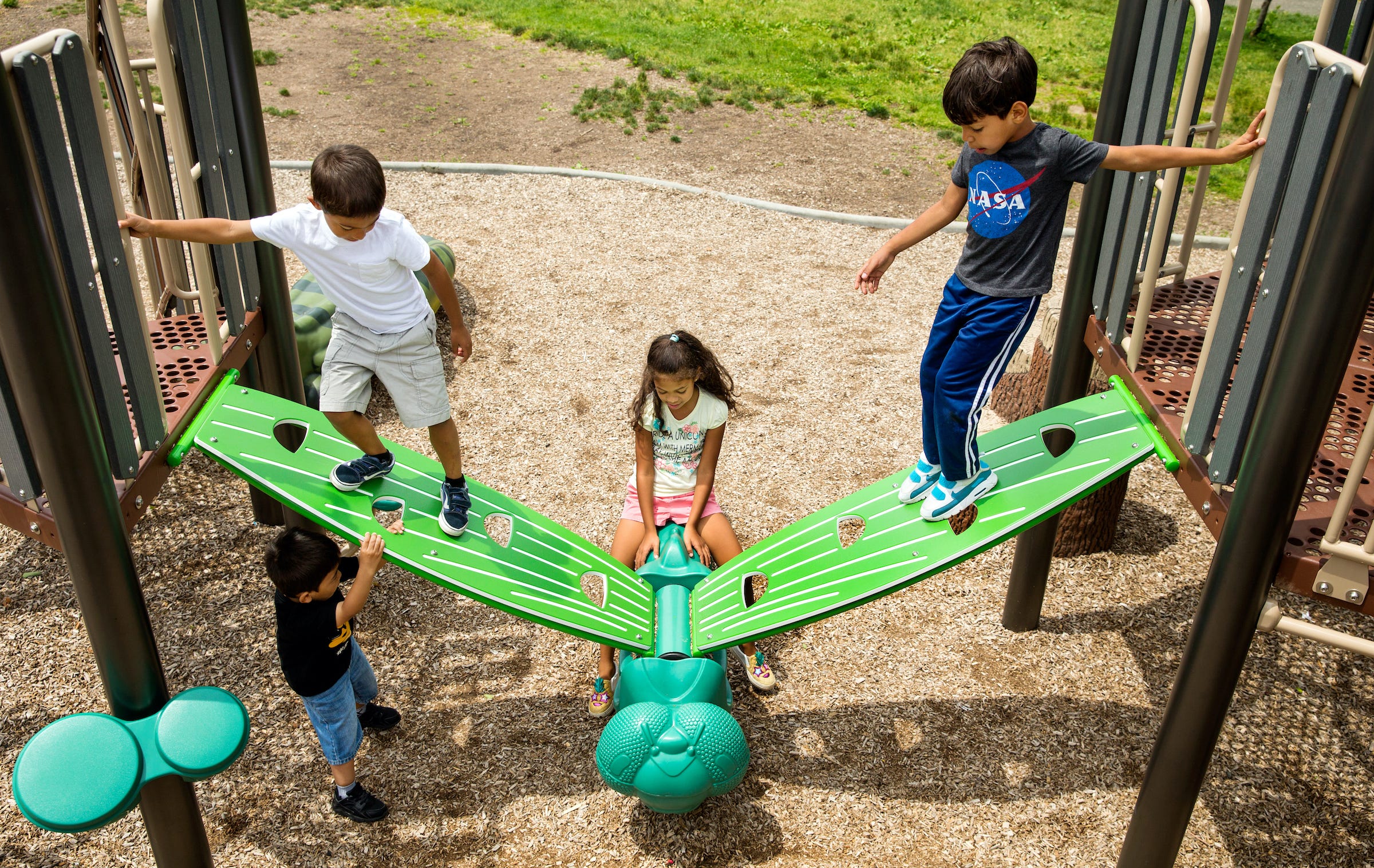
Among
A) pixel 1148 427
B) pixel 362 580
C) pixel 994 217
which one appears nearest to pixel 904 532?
pixel 1148 427

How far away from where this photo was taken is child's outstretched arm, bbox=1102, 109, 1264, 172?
265cm

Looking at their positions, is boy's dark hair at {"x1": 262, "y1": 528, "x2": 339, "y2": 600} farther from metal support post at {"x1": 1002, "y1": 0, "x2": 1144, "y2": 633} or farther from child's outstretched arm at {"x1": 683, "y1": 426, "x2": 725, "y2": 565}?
metal support post at {"x1": 1002, "y1": 0, "x2": 1144, "y2": 633}

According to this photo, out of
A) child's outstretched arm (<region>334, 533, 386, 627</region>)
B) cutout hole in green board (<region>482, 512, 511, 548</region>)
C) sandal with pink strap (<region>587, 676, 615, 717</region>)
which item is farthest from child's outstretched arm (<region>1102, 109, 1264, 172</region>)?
cutout hole in green board (<region>482, 512, 511, 548</region>)

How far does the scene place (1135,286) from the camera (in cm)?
481

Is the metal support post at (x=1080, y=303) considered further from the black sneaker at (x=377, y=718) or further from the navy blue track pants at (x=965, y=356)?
the black sneaker at (x=377, y=718)

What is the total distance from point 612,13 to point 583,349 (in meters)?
9.93

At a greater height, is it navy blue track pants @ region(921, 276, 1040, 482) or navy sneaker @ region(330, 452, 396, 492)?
A: navy blue track pants @ region(921, 276, 1040, 482)

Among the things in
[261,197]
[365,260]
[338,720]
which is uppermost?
[365,260]

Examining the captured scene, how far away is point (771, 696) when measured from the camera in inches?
166

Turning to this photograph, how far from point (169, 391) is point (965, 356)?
8.47 feet

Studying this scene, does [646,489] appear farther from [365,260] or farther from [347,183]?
[347,183]

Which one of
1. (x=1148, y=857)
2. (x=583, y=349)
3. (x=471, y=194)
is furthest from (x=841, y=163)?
(x=1148, y=857)

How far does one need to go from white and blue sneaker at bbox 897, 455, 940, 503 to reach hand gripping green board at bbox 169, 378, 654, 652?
986mm

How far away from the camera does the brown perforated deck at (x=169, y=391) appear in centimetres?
291
